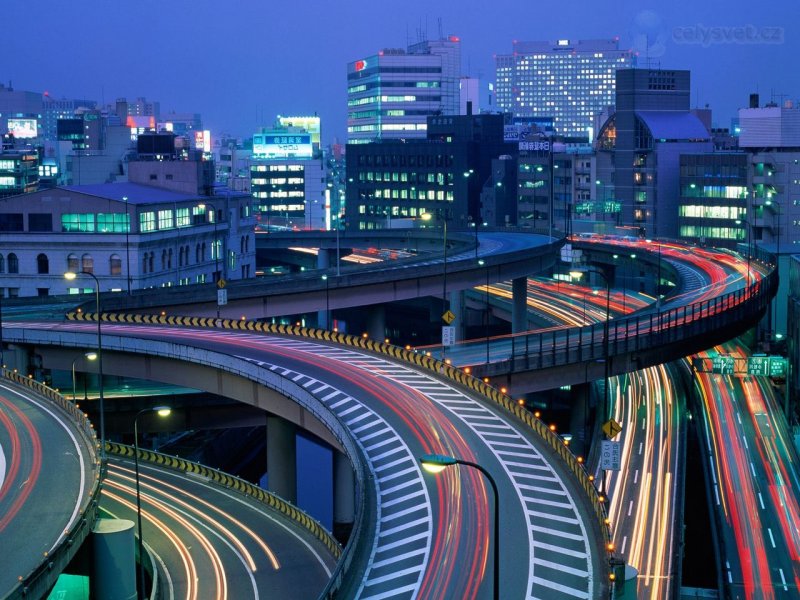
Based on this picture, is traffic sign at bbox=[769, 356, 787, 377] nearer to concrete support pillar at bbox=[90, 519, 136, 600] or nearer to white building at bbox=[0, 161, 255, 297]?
white building at bbox=[0, 161, 255, 297]

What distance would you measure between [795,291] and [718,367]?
8539mm

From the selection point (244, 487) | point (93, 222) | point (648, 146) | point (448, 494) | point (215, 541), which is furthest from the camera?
point (648, 146)

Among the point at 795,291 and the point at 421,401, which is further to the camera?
the point at 795,291

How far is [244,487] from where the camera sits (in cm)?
5712

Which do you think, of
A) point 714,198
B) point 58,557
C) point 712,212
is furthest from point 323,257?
point 58,557

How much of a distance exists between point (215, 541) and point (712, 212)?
413 ft

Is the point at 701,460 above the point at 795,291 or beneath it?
beneath

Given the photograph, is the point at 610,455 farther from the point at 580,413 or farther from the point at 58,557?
the point at 580,413

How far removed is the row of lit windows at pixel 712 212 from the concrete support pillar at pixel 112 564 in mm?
126977

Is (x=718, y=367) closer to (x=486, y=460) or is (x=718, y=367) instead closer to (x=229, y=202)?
(x=486, y=460)

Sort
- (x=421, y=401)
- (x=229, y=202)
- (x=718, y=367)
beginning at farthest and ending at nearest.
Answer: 1. (x=229, y=202)
2. (x=718, y=367)
3. (x=421, y=401)

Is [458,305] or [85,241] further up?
[85,241]

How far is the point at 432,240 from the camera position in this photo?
158750 millimetres

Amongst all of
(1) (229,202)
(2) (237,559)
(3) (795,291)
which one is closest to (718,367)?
(3) (795,291)
